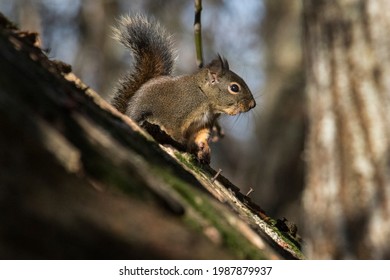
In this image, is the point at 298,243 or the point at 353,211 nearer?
the point at 353,211

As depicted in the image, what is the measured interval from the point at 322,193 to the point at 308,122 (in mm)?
212

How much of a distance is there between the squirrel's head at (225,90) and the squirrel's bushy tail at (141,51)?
0.94 feet

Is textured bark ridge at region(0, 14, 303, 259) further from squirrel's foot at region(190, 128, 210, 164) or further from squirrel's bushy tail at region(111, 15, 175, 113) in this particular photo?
squirrel's bushy tail at region(111, 15, 175, 113)

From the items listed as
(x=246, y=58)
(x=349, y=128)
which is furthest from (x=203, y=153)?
(x=246, y=58)

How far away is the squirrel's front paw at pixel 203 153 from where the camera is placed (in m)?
3.37

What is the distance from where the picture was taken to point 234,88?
13.9ft

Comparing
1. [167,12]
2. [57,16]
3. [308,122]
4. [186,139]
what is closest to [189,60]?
[167,12]

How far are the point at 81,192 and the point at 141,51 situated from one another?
2.63 m

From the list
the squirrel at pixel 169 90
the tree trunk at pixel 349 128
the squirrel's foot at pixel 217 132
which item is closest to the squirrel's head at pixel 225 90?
the squirrel at pixel 169 90

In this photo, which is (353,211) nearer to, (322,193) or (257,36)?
(322,193)

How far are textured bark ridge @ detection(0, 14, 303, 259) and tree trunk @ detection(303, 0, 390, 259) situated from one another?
1.04 ft

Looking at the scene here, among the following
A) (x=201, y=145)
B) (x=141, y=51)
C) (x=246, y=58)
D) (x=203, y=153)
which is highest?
(x=246, y=58)

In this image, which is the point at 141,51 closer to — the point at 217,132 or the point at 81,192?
the point at 217,132

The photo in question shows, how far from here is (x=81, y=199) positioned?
174 centimetres
